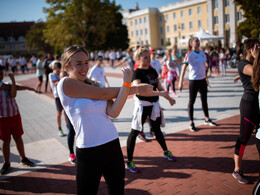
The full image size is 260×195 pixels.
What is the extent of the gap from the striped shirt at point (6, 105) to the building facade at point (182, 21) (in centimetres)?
4095

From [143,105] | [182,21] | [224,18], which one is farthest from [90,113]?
[182,21]

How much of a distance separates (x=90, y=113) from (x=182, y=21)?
65.8 m

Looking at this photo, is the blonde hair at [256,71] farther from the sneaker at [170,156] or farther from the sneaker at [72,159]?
the sneaker at [72,159]

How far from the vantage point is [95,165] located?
1.99 meters

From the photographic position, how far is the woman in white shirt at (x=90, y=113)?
189 centimetres

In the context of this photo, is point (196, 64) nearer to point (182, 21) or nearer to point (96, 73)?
point (96, 73)

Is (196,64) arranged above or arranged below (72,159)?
above

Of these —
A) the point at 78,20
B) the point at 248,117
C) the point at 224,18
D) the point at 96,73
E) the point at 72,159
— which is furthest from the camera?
the point at 224,18

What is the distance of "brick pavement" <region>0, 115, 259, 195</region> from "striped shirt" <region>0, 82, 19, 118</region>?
3.80 ft

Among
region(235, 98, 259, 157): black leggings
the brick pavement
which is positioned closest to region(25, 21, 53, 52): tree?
the brick pavement

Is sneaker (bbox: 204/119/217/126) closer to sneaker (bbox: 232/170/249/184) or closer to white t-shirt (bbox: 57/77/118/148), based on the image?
sneaker (bbox: 232/170/249/184)

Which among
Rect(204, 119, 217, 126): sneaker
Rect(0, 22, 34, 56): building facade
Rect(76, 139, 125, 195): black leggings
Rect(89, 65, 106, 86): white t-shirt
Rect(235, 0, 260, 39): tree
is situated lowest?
Rect(204, 119, 217, 126): sneaker

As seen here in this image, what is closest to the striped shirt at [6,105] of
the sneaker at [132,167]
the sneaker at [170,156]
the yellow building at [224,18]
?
the sneaker at [132,167]

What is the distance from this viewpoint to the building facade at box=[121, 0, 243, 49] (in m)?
46.3
